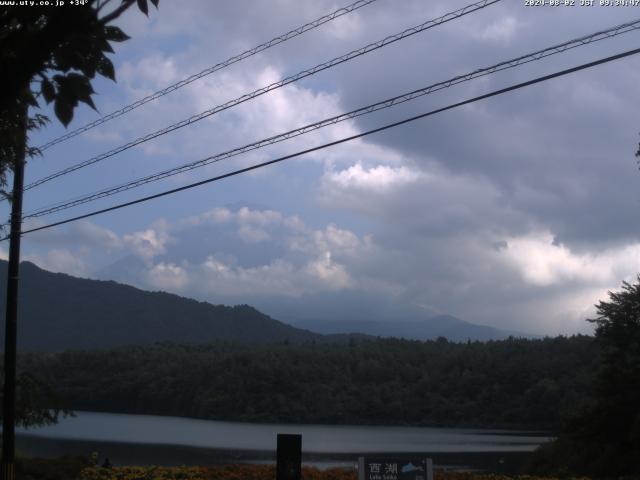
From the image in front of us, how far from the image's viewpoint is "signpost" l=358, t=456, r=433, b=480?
12539 millimetres

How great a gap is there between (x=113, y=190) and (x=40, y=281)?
18741cm

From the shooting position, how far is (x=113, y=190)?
58.0 ft

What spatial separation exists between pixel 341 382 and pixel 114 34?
8910 cm

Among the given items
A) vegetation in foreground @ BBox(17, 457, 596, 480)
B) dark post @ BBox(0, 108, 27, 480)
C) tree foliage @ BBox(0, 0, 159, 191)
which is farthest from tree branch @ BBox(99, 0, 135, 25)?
vegetation in foreground @ BBox(17, 457, 596, 480)

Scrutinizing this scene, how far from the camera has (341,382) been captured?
304 feet

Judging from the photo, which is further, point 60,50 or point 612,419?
point 612,419

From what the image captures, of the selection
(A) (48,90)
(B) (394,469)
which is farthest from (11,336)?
(A) (48,90)

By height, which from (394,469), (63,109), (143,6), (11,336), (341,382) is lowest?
(394,469)

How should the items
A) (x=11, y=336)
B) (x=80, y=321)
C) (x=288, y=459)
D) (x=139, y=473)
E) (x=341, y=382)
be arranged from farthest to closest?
(x=80, y=321) → (x=341, y=382) → (x=139, y=473) → (x=11, y=336) → (x=288, y=459)

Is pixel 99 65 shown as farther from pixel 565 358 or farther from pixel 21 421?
pixel 565 358

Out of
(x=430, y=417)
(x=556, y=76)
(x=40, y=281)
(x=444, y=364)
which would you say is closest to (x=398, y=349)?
(x=444, y=364)

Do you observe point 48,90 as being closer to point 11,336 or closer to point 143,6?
point 143,6

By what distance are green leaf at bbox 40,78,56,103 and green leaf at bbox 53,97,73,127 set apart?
65 millimetres

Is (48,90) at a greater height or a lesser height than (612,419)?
greater
